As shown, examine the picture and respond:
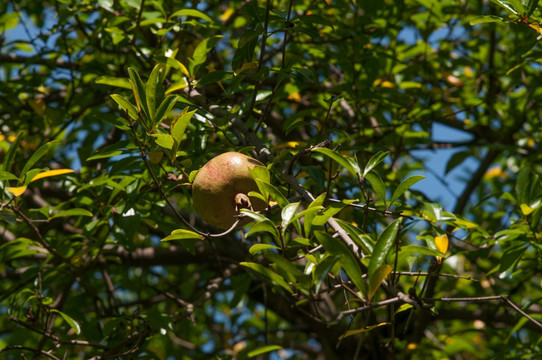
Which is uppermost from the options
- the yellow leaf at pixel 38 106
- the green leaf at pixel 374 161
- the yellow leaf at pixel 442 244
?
the green leaf at pixel 374 161

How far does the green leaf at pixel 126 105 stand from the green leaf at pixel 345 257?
588mm

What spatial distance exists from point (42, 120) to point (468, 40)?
232 cm

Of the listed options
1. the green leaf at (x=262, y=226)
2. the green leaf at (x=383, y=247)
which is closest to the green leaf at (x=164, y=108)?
the green leaf at (x=262, y=226)

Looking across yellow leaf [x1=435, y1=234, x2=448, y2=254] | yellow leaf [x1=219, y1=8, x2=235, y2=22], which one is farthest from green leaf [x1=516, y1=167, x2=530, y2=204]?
yellow leaf [x1=219, y1=8, x2=235, y2=22]

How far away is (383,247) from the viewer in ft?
3.91

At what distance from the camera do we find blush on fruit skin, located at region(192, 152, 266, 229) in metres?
1.42

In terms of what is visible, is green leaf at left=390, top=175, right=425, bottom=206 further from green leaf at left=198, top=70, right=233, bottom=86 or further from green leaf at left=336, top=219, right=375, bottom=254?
green leaf at left=198, top=70, right=233, bottom=86

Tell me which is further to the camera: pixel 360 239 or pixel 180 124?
pixel 180 124

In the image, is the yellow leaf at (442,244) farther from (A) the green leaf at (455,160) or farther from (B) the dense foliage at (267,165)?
(A) the green leaf at (455,160)

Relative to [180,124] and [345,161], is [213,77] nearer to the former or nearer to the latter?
[180,124]

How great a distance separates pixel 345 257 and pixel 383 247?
0.08 m

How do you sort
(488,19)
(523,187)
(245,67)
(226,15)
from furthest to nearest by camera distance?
1. (226,15)
2. (523,187)
3. (245,67)
4. (488,19)

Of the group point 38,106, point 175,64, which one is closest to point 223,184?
point 175,64

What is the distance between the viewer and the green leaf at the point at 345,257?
117 cm
